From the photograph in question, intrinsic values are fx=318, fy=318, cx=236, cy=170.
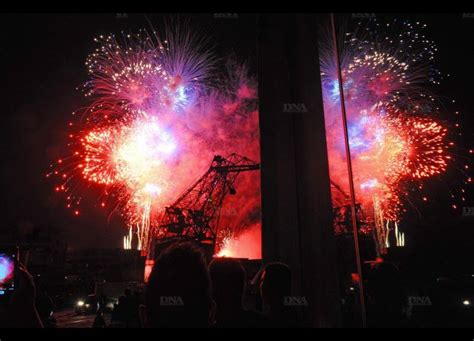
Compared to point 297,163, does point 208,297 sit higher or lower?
lower

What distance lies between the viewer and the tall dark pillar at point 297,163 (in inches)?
156

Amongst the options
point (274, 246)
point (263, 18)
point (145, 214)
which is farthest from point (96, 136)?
point (274, 246)

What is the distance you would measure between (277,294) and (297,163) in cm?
246

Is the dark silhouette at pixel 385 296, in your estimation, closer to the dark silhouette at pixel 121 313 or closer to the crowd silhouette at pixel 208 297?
the crowd silhouette at pixel 208 297

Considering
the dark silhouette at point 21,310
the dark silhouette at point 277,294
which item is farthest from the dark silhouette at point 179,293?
the dark silhouette at point 277,294

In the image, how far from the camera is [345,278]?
4590mm

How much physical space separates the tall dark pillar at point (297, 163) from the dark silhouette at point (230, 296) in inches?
84.8

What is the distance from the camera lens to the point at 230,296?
2.01 metres

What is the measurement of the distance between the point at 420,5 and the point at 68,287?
25.1 meters

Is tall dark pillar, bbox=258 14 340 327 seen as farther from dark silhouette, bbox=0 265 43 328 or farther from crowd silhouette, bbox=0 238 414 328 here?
dark silhouette, bbox=0 265 43 328

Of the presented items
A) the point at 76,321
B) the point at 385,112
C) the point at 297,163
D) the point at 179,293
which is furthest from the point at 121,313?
the point at 76,321

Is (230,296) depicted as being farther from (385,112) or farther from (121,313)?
(385,112)

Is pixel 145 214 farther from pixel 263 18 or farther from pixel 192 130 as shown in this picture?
pixel 263 18

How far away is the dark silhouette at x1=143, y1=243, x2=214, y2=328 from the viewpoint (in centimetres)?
137
